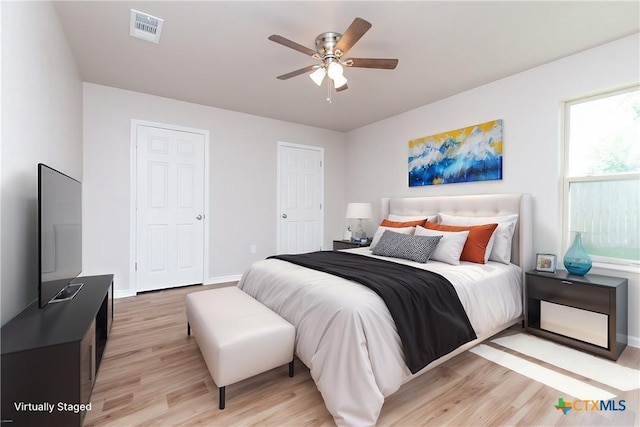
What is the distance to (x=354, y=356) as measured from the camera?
57.2 inches

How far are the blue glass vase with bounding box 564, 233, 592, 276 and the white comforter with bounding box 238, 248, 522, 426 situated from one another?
816mm

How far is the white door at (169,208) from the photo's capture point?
3.66 metres

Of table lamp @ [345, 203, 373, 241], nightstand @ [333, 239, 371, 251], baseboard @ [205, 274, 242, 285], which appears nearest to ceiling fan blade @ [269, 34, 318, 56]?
table lamp @ [345, 203, 373, 241]

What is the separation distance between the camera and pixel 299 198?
16.0 ft

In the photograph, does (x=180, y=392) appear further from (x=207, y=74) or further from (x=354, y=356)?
(x=207, y=74)

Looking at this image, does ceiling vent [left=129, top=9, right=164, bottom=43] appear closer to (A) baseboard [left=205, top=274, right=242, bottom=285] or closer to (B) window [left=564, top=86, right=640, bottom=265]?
(A) baseboard [left=205, top=274, right=242, bottom=285]

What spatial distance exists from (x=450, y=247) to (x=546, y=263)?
0.87 metres

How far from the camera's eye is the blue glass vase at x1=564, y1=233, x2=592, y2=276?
2410mm

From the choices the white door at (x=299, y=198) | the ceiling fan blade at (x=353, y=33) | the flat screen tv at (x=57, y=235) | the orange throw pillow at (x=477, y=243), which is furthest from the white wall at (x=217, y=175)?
the orange throw pillow at (x=477, y=243)

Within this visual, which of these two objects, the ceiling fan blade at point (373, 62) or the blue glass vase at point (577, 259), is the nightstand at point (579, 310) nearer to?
the blue glass vase at point (577, 259)

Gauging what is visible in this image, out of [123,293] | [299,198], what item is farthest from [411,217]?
[123,293]

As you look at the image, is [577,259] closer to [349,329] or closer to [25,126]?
[349,329]

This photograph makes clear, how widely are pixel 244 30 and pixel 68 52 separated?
162 centimetres

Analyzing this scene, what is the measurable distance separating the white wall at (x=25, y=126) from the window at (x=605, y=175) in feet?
13.4
